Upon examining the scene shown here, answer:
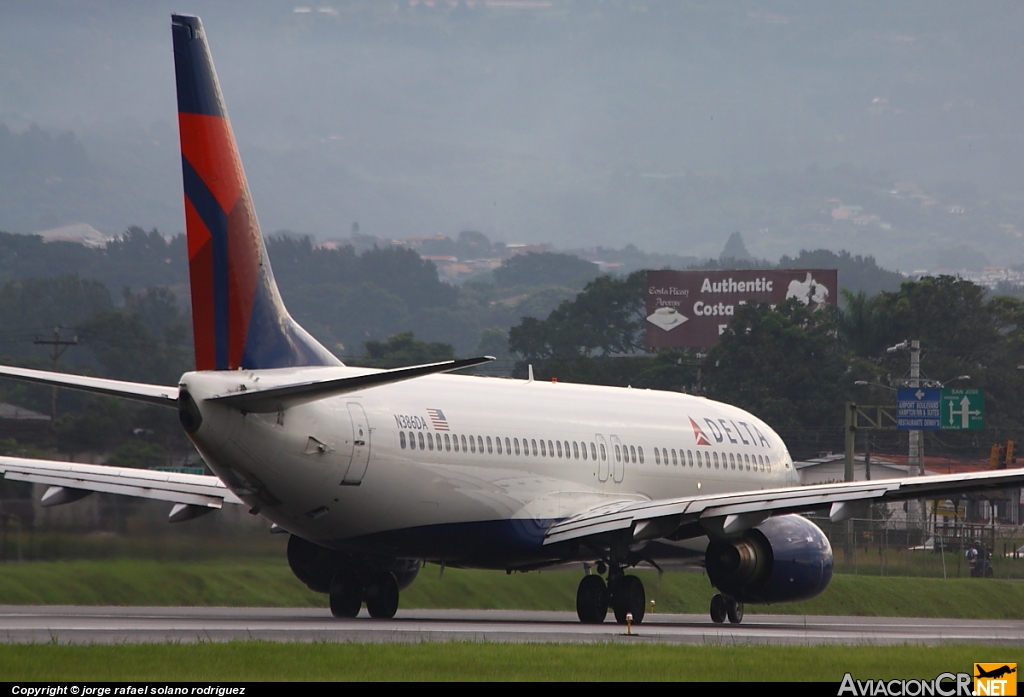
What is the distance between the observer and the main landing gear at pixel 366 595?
81.8ft

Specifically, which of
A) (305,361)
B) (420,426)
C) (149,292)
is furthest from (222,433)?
(149,292)

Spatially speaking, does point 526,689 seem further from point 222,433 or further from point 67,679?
point 222,433

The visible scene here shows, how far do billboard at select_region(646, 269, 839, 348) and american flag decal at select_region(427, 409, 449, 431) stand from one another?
80714mm

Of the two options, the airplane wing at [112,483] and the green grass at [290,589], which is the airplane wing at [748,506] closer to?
the green grass at [290,589]

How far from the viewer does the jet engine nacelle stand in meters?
24.9

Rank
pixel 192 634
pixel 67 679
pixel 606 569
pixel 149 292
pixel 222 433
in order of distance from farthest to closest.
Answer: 1. pixel 149 292
2. pixel 606 569
3. pixel 222 433
4. pixel 192 634
5. pixel 67 679

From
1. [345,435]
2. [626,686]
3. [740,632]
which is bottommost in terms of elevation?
[740,632]

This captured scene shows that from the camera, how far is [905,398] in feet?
204

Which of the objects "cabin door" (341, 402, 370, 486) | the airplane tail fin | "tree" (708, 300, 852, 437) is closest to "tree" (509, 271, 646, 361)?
"tree" (708, 300, 852, 437)

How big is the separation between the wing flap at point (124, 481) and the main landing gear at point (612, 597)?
573 cm

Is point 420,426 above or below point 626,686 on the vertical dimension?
above

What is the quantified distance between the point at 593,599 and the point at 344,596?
13.2 feet

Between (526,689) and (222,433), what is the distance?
8054 mm

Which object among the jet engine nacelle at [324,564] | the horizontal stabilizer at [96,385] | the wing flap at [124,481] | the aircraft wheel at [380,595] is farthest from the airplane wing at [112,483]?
the horizontal stabilizer at [96,385]
